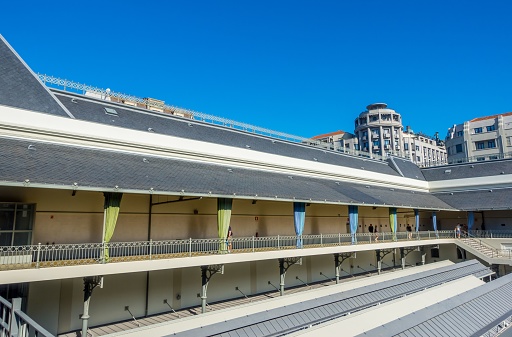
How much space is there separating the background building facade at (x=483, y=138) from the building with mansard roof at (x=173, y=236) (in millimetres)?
37760

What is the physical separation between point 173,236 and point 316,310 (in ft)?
23.2

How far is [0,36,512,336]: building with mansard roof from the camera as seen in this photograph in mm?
11031

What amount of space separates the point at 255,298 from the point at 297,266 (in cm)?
417

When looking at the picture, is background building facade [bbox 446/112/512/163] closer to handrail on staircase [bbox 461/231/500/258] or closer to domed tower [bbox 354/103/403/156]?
domed tower [bbox 354/103/403/156]

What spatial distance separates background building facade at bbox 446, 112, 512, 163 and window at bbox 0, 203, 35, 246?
2207 inches

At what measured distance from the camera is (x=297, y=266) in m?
20.3

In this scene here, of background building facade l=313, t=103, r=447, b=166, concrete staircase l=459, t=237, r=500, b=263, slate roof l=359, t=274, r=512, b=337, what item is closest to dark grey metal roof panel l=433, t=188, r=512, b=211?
concrete staircase l=459, t=237, r=500, b=263

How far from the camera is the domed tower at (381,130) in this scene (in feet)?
240

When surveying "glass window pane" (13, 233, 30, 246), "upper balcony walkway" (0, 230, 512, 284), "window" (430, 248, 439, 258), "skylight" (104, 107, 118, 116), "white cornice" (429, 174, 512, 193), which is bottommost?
"window" (430, 248, 439, 258)

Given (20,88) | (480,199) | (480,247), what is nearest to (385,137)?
(480,199)

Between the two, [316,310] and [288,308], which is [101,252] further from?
[316,310]

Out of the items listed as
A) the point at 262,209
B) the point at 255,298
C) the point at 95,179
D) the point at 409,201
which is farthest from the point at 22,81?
the point at 409,201

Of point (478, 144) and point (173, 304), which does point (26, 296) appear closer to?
point (173, 304)

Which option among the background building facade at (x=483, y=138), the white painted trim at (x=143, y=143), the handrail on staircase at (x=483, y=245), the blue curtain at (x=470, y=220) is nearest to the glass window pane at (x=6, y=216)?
the white painted trim at (x=143, y=143)
